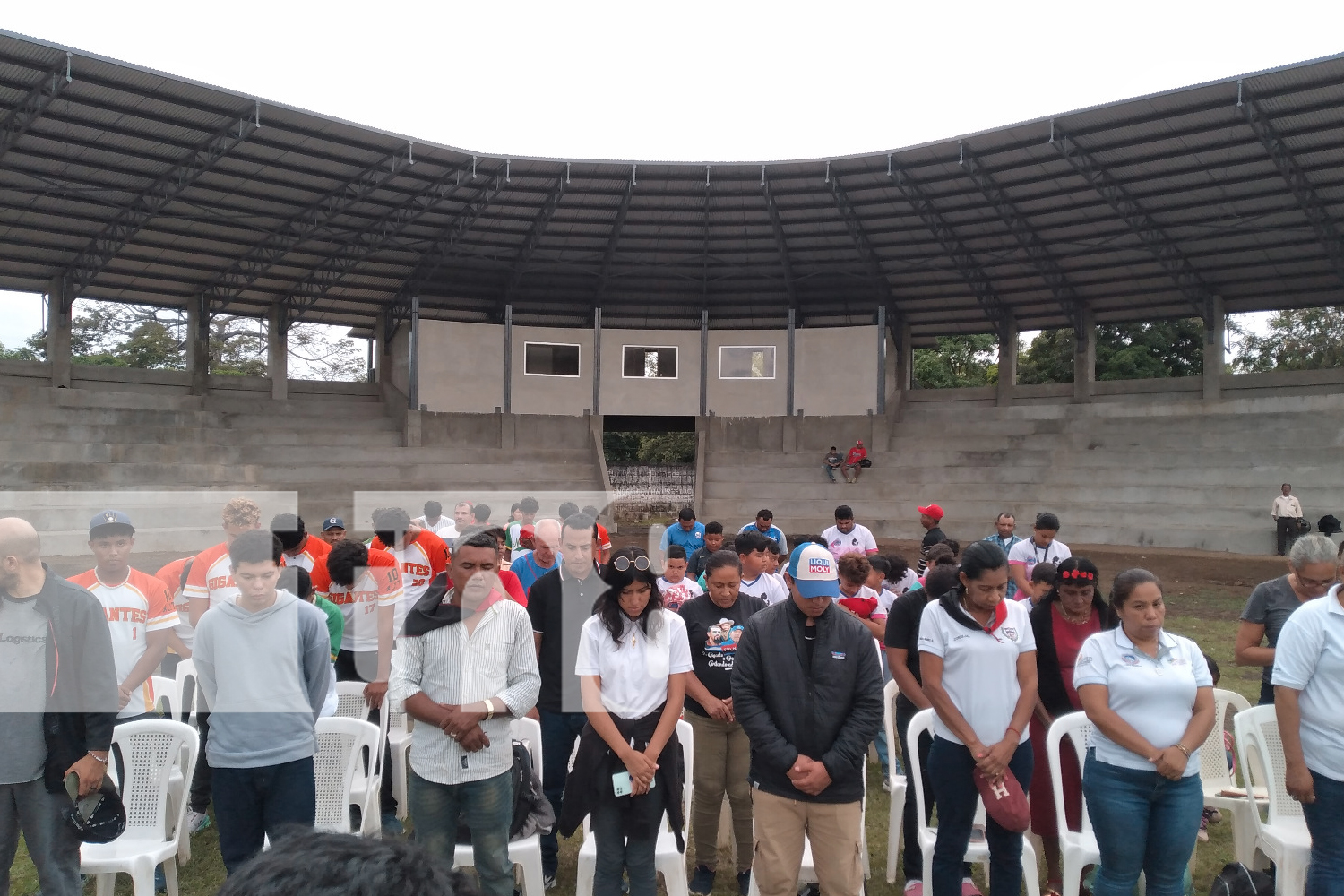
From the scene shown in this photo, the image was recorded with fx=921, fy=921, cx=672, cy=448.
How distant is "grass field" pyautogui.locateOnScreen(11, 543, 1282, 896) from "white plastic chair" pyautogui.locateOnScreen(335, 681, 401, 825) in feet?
2.35

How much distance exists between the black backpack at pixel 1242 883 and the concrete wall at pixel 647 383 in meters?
22.5

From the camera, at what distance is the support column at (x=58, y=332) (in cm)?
2120

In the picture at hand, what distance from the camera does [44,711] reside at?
11.1 ft

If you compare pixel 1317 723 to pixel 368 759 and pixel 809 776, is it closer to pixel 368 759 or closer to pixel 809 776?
pixel 809 776

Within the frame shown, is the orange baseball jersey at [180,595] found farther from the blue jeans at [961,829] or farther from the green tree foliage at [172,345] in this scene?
the green tree foliage at [172,345]

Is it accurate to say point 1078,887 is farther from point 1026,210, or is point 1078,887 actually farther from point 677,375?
point 677,375

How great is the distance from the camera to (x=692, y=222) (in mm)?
22891

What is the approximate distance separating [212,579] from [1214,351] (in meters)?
23.5

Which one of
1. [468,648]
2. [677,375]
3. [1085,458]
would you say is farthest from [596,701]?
[677,375]

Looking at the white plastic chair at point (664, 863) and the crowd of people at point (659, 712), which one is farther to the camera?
the white plastic chair at point (664, 863)

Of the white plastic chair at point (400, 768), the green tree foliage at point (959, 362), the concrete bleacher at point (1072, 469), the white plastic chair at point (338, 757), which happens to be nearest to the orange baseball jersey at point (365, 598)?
the white plastic chair at point (400, 768)

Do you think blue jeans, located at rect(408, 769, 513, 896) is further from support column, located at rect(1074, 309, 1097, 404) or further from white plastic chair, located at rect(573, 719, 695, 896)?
support column, located at rect(1074, 309, 1097, 404)

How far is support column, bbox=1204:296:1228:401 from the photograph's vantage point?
22.2m

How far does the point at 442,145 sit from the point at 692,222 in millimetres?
6639
